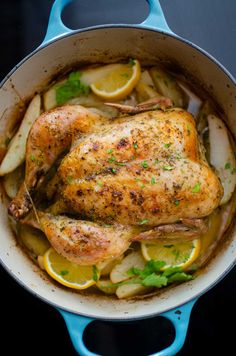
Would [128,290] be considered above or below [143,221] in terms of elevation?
below

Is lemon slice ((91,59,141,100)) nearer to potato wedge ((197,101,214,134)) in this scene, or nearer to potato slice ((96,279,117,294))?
potato wedge ((197,101,214,134))

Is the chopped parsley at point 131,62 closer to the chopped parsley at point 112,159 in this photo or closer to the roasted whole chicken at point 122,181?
the roasted whole chicken at point 122,181

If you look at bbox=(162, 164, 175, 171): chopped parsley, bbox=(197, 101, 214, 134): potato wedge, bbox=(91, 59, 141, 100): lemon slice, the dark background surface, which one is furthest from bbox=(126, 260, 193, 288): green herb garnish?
bbox=(91, 59, 141, 100): lemon slice

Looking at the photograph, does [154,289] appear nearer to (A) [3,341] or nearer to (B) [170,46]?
(A) [3,341]

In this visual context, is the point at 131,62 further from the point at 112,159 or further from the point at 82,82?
the point at 112,159

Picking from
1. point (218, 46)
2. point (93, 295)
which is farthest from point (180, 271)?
point (218, 46)

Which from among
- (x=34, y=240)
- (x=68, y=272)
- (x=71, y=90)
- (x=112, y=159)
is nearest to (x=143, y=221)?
(x=112, y=159)

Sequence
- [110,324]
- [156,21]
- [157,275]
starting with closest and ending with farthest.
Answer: [156,21] → [157,275] → [110,324]
